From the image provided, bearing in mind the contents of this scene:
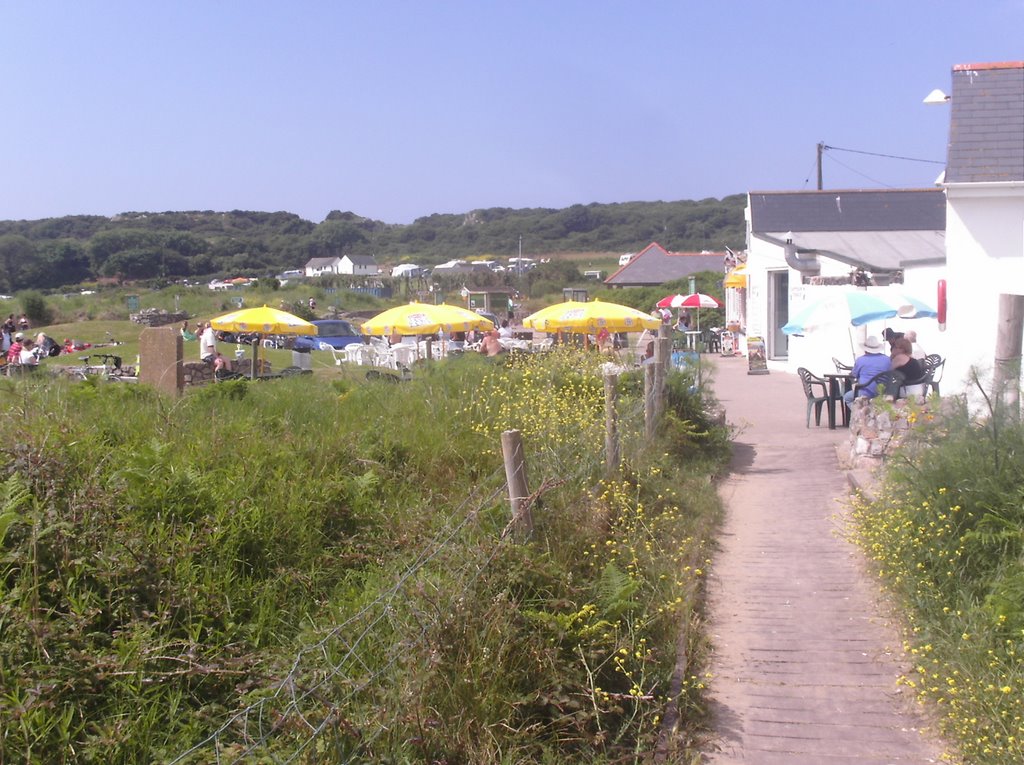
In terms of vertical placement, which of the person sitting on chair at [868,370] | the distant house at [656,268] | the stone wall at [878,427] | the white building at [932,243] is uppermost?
the distant house at [656,268]

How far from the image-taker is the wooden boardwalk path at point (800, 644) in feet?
16.5

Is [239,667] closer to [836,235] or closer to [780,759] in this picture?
[780,759]

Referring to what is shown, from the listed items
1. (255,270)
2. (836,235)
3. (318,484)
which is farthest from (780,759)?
(255,270)

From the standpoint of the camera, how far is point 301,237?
118812 millimetres

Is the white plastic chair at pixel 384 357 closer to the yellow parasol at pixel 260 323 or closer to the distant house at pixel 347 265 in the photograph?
the yellow parasol at pixel 260 323

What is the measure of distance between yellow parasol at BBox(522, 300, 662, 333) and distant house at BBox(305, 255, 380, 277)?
77.1 meters

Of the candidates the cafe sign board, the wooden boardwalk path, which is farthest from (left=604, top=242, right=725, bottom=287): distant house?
the wooden boardwalk path

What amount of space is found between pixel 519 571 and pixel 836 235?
2272 cm

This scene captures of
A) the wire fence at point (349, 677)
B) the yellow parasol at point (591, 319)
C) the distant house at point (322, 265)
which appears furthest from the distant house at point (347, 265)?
the wire fence at point (349, 677)

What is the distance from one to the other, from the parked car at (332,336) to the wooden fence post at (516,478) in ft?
105

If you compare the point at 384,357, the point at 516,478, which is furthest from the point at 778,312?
the point at 516,478

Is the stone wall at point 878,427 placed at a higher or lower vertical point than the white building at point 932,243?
lower

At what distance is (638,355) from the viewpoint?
526 inches

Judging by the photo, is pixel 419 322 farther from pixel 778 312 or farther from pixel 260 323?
pixel 778 312
